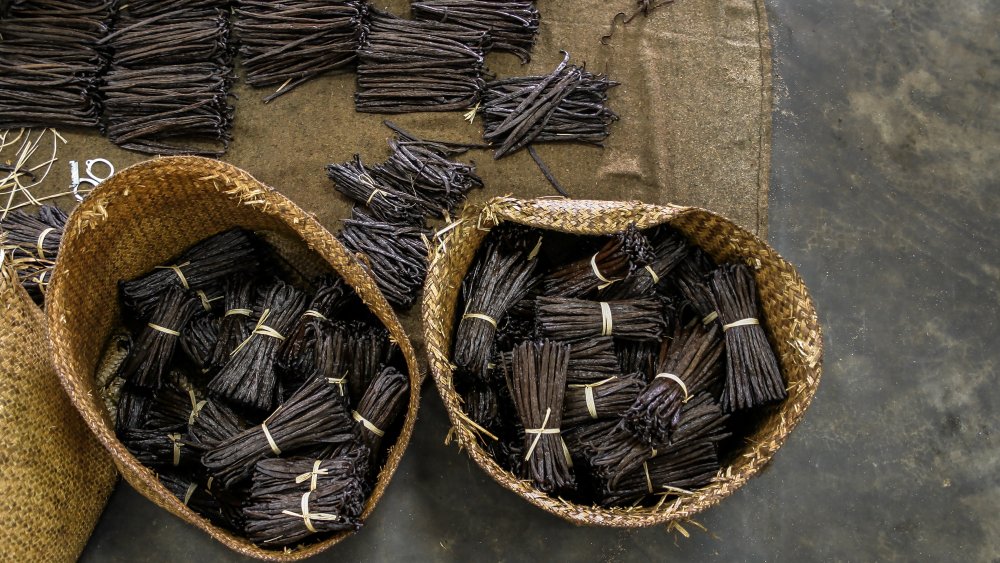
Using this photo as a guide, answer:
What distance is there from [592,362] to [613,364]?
69 mm

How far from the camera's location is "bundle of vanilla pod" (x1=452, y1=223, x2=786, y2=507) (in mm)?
2357

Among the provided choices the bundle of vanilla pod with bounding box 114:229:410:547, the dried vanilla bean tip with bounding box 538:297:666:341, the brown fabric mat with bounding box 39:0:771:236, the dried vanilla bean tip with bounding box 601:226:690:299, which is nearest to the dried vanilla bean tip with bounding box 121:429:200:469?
the bundle of vanilla pod with bounding box 114:229:410:547

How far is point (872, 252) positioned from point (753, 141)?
0.68 meters

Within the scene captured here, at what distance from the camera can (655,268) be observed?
253 cm

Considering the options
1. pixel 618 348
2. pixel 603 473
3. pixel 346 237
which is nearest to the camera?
pixel 603 473

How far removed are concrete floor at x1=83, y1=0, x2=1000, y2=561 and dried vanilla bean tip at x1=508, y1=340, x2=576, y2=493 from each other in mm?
528

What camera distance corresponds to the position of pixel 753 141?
3098 mm

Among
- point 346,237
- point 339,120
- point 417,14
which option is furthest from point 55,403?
point 417,14

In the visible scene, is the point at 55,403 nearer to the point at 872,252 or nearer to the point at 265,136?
the point at 265,136

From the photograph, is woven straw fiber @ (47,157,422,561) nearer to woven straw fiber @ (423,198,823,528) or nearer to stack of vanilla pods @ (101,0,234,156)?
woven straw fiber @ (423,198,823,528)

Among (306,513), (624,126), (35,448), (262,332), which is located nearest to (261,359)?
(262,332)

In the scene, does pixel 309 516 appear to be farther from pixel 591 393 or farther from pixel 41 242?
pixel 41 242

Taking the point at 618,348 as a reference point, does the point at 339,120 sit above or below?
above

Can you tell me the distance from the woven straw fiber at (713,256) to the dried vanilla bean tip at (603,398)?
0.29 metres
